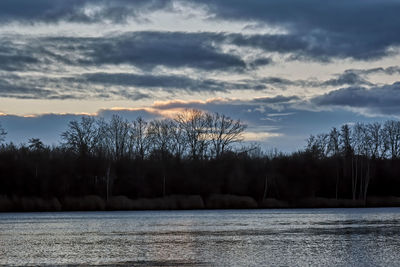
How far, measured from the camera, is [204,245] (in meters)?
29.9

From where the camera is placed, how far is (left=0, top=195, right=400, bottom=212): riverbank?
65.8 metres

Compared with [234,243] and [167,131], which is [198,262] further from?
[167,131]

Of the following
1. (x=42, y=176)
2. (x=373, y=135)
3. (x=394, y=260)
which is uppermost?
(x=373, y=135)

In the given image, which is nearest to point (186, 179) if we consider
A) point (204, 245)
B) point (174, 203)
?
point (174, 203)

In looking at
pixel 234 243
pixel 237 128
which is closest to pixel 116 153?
pixel 237 128

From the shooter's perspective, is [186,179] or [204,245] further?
[186,179]

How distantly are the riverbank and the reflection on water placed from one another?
22.6m

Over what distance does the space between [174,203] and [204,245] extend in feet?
132

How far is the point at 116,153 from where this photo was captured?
91938 mm

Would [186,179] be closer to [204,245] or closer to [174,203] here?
[174,203]

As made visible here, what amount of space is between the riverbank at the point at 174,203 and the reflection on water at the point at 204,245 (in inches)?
890

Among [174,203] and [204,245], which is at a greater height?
[174,203]

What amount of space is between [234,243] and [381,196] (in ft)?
178

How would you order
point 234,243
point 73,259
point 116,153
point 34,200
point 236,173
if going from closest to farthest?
point 73,259
point 234,243
point 34,200
point 236,173
point 116,153
